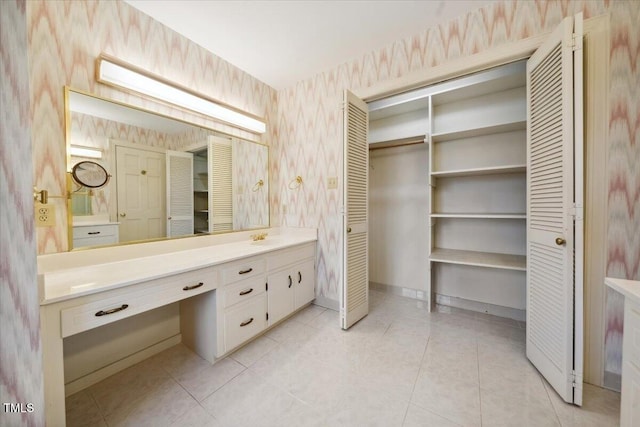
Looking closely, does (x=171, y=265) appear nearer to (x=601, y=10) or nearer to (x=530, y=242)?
(x=530, y=242)

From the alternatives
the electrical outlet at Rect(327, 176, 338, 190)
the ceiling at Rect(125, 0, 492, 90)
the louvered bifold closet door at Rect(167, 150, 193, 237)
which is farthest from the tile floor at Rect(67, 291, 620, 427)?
the ceiling at Rect(125, 0, 492, 90)

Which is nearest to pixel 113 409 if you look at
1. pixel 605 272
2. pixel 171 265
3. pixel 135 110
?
pixel 171 265

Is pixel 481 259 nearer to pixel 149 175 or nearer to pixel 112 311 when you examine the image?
pixel 112 311

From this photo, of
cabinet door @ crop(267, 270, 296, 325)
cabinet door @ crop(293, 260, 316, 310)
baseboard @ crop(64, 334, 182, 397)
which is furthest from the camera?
cabinet door @ crop(293, 260, 316, 310)

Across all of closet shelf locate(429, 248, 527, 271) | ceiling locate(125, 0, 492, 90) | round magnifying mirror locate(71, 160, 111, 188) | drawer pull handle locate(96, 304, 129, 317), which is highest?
ceiling locate(125, 0, 492, 90)

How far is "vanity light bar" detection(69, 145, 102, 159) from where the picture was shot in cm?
139

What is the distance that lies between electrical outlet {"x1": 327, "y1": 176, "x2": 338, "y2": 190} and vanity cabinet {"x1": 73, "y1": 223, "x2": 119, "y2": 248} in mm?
1786

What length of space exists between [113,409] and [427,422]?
167cm

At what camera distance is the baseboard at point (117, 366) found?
1.38 meters

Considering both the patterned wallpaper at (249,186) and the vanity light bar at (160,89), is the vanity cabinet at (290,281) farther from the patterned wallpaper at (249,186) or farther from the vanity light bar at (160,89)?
the vanity light bar at (160,89)

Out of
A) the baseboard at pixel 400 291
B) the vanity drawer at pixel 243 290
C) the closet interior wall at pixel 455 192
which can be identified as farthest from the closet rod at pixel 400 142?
the vanity drawer at pixel 243 290

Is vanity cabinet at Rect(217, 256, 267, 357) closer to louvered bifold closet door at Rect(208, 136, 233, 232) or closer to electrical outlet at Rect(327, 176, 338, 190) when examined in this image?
louvered bifold closet door at Rect(208, 136, 233, 232)

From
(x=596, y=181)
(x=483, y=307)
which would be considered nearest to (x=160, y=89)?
(x=596, y=181)

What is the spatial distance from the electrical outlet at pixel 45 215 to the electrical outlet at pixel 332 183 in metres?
2.02
